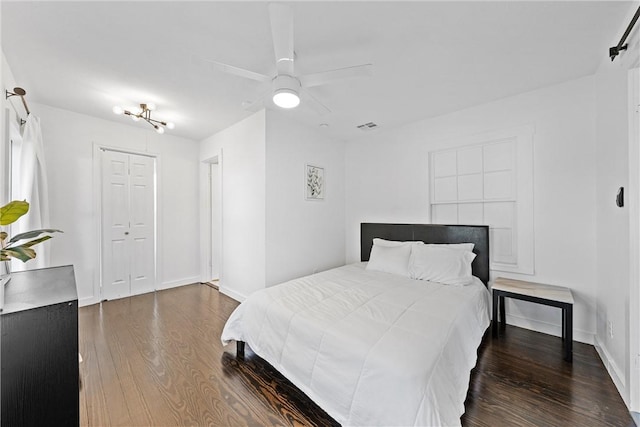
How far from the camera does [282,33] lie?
151cm

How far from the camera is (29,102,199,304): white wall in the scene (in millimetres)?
3307

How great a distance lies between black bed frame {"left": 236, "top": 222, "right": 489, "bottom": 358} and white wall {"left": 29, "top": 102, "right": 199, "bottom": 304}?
2.83 meters

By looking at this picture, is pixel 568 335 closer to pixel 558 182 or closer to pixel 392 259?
pixel 558 182

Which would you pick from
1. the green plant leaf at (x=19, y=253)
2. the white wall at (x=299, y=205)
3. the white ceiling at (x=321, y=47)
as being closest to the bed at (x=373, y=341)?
the white wall at (x=299, y=205)

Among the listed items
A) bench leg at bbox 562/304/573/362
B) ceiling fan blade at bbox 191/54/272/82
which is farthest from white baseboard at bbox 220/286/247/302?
bench leg at bbox 562/304/573/362

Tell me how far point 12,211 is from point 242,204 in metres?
2.58

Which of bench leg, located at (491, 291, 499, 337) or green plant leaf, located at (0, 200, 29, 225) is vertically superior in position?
green plant leaf, located at (0, 200, 29, 225)

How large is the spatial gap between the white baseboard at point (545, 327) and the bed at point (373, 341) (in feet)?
1.94

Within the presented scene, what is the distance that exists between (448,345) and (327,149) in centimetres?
331

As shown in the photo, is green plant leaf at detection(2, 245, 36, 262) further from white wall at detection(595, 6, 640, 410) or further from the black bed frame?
white wall at detection(595, 6, 640, 410)

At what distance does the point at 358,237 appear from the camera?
4.38m

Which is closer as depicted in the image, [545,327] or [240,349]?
Result: [240,349]

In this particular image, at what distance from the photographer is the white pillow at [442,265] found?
107 inches

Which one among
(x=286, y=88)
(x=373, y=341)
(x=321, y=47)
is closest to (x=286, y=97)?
→ (x=286, y=88)
